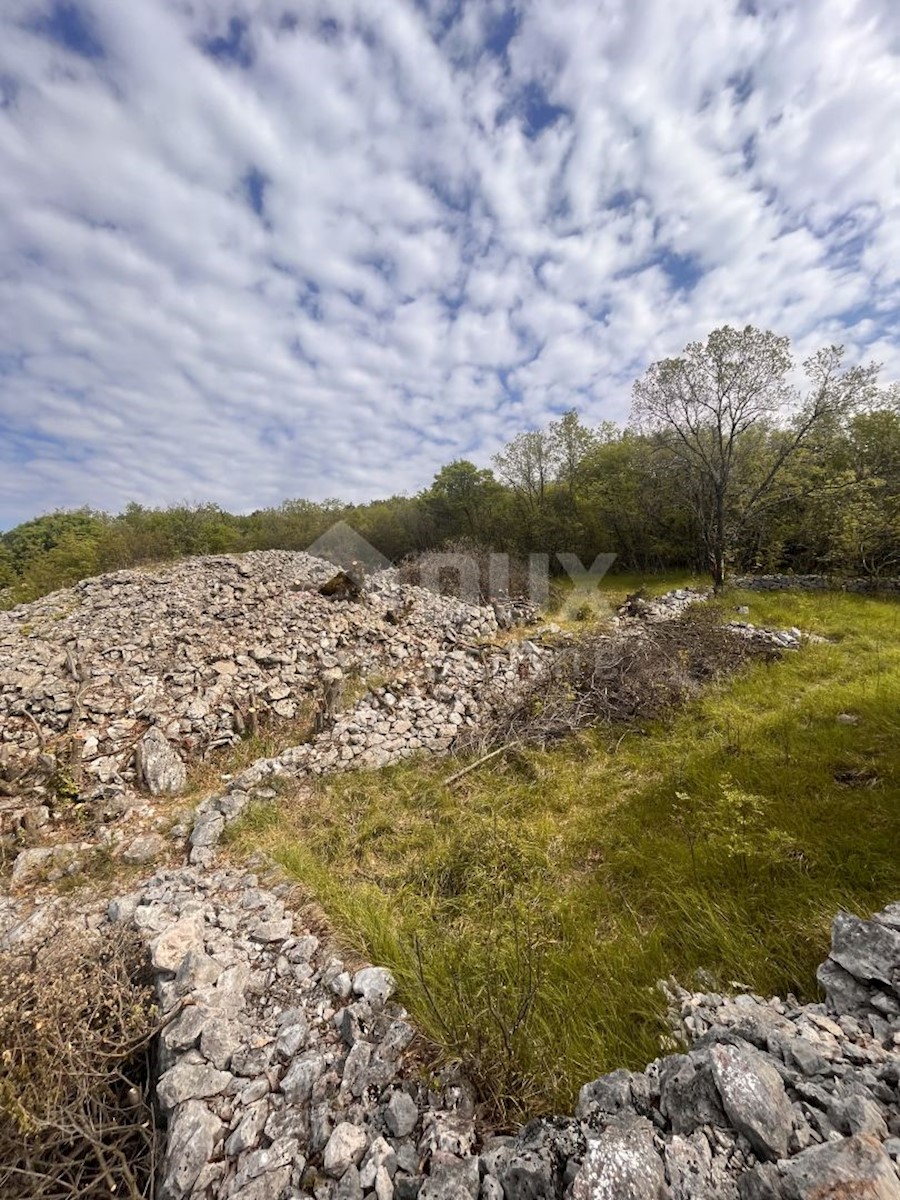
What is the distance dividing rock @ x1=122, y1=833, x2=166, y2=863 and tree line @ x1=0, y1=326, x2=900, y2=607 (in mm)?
12587

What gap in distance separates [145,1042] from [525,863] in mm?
2222

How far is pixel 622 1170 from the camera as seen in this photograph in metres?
1.17

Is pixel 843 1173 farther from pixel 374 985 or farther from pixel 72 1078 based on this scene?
pixel 72 1078

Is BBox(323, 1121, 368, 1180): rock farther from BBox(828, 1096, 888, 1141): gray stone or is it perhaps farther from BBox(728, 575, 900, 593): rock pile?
BBox(728, 575, 900, 593): rock pile

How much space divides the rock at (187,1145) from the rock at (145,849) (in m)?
2.37

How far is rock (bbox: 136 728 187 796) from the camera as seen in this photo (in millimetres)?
4465

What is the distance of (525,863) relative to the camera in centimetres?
311

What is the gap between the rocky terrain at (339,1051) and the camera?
1184 millimetres

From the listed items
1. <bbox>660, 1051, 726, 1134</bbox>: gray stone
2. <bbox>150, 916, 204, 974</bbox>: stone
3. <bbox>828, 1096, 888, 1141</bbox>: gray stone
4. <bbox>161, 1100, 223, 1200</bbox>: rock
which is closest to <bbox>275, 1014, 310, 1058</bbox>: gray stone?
<bbox>161, 1100, 223, 1200</bbox>: rock

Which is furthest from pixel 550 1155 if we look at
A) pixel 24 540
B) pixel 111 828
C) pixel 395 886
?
pixel 24 540

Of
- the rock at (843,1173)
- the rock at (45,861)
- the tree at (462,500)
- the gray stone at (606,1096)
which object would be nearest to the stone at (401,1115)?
the gray stone at (606,1096)

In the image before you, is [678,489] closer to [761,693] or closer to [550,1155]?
[761,693]

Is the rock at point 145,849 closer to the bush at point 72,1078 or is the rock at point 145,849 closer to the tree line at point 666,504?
the bush at point 72,1078

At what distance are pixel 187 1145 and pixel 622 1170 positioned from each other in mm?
1512
